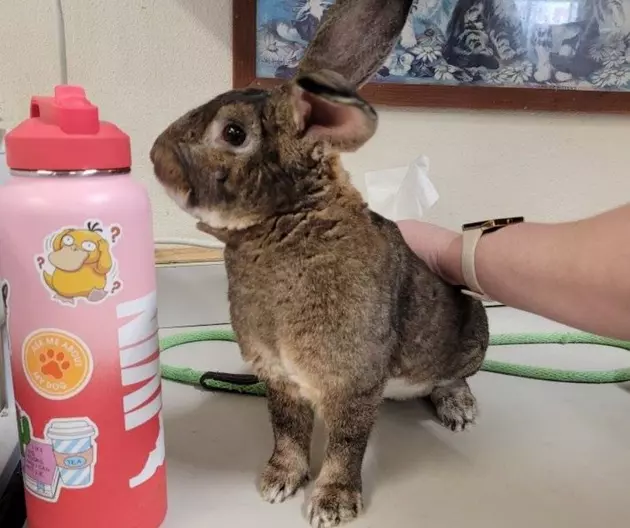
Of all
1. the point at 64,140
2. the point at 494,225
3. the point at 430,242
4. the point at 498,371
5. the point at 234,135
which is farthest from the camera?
the point at 498,371

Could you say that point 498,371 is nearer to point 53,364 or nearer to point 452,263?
point 452,263

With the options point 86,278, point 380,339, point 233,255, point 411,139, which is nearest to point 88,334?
point 86,278

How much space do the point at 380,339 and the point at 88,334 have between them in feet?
0.90

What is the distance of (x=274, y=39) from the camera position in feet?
3.76

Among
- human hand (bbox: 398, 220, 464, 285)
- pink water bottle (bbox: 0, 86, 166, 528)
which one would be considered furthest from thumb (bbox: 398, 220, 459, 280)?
pink water bottle (bbox: 0, 86, 166, 528)

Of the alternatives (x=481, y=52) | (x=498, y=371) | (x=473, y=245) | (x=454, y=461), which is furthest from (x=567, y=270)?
(x=481, y=52)

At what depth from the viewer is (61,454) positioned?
53cm

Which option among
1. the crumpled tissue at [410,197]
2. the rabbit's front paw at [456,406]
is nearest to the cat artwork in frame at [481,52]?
the crumpled tissue at [410,197]

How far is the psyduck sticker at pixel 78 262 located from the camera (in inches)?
19.4

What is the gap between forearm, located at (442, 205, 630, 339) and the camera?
23.3 inches

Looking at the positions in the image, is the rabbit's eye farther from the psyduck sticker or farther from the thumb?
the thumb

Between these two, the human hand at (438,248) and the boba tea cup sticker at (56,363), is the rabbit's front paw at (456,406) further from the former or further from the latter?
the boba tea cup sticker at (56,363)

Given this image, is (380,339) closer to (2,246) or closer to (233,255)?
(233,255)

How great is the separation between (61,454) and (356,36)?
0.46 meters
